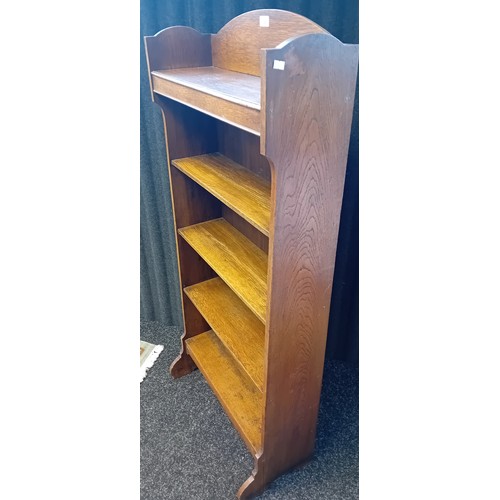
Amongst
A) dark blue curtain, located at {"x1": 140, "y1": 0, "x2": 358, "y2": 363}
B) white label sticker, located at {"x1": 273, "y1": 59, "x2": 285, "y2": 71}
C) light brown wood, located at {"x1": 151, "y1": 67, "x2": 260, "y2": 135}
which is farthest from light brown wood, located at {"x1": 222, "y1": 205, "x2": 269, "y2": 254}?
white label sticker, located at {"x1": 273, "y1": 59, "x2": 285, "y2": 71}

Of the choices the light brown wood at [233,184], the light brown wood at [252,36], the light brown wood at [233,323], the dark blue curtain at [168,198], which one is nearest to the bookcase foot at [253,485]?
the light brown wood at [233,323]

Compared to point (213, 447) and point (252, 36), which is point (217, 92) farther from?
point (213, 447)

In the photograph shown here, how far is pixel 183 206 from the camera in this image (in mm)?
1559

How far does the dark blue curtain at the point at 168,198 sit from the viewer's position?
1257 millimetres

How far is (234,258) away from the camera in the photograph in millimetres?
1392

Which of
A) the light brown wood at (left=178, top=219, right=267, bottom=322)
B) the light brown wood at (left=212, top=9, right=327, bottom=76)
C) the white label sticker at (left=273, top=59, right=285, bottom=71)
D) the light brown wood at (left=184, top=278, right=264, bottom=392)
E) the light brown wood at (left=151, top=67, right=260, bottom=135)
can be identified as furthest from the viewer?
the light brown wood at (left=184, top=278, right=264, bottom=392)

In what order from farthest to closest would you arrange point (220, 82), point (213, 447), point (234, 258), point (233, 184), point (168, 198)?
1. point (168, 198)
2. point (213, 447)
3. point (234, 258)
4. point (233, 184)
5. point (220, 82)

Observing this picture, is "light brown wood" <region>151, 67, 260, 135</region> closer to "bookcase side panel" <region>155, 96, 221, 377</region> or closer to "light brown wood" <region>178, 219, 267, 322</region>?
"bookcase side panel" <region>155, 96, 221, 377</region>

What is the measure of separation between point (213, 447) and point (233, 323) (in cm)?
47

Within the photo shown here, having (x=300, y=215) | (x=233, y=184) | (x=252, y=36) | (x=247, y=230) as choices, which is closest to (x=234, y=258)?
(x=247, y=230)

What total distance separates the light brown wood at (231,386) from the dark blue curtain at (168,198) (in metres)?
0.44

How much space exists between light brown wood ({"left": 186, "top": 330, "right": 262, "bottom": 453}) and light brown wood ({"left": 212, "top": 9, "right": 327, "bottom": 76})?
112cm

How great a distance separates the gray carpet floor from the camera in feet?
4.48

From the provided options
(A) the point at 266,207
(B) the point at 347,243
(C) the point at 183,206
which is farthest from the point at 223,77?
(B) the point at 347,243
